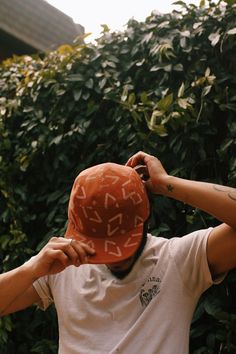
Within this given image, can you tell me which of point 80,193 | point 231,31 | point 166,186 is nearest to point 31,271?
point 80,193

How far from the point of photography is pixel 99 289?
159cm

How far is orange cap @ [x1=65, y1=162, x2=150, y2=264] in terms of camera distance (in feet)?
4.94

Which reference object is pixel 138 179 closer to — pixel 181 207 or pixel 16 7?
pixel 181 207

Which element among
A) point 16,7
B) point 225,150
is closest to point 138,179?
point 225,150

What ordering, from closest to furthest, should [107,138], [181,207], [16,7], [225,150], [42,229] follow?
[225,150] → [181,207] → [107,138] → [42,229] → [16,7]

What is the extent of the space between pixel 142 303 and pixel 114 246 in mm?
202

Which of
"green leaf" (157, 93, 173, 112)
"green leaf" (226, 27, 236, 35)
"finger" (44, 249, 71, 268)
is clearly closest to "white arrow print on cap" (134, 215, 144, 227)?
"finger" (44, 249, 71, 268)

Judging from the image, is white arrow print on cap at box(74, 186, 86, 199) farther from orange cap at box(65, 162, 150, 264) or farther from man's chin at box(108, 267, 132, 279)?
man's chin at box(108, 267, 132, 279)

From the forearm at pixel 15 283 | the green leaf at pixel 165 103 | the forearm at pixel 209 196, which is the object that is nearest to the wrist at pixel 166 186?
the forearm at pixel 209 196

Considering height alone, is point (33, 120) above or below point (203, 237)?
below

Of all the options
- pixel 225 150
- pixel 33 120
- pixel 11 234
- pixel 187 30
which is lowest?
pixel 11 234

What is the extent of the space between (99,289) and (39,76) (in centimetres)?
Result: 173

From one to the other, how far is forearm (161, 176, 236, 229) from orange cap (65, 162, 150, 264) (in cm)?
11

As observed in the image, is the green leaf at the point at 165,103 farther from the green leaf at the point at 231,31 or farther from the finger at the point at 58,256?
the finger at the point at 58,256
